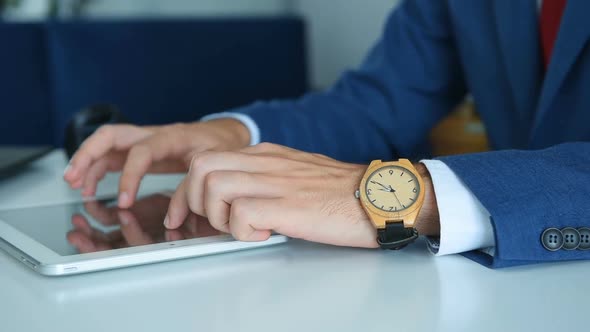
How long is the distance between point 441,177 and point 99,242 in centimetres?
33

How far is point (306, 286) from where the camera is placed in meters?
0.61

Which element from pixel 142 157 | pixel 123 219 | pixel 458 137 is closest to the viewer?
pixel 123 219

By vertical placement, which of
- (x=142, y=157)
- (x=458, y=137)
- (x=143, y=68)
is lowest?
(x=458, y=137)

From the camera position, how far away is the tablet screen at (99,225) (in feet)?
2.32

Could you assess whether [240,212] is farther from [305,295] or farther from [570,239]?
[570,239]

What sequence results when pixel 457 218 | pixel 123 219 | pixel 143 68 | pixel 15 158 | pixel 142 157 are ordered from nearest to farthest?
1. pixel 457 218
2. pixel 123 219
3. pixel 142 157
4. pixel 15 158
5. pixel 143 68

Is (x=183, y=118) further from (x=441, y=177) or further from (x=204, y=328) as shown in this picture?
(x=204, y=328)

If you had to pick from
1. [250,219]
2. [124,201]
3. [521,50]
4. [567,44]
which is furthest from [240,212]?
[521,50]

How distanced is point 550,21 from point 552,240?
0.60 meters

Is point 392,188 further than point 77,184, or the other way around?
point 77,184

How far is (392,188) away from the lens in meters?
0.71

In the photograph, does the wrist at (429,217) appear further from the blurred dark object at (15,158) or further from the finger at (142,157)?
the blurred dark object at (15,158)

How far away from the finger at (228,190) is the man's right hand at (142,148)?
23cm

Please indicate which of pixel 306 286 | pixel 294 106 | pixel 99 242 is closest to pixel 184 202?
pixel 99 242
